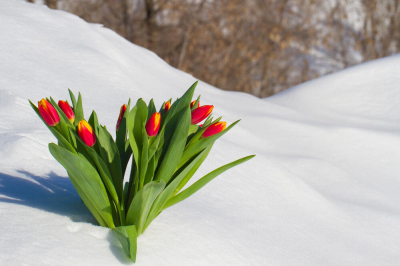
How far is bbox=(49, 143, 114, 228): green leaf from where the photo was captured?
1.26 m

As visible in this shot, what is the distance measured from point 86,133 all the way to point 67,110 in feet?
0.52

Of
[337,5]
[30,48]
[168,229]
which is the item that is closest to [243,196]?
[168,229]

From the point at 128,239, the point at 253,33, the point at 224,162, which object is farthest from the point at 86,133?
the point at 253,33

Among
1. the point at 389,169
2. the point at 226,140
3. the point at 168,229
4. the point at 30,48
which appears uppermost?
the point at 30,48

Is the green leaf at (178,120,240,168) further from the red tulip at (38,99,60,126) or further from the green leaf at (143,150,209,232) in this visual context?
the red tulip at (38,99,60,126)

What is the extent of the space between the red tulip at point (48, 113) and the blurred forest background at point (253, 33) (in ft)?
22.0

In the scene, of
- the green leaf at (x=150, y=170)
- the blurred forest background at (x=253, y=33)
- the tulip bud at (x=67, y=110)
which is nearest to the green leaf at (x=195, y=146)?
the green leaf at (x=150, y=170)

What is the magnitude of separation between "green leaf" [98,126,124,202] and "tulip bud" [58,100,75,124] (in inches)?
6.0

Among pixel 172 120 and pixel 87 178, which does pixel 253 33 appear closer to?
pixel 172 120

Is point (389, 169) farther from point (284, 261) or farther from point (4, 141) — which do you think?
point (4, 141)

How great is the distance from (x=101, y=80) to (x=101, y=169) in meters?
1.71

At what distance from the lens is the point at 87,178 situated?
131 centimetres

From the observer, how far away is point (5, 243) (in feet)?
4.15

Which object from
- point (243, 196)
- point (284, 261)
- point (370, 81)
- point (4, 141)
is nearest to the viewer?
point (284, 261)
